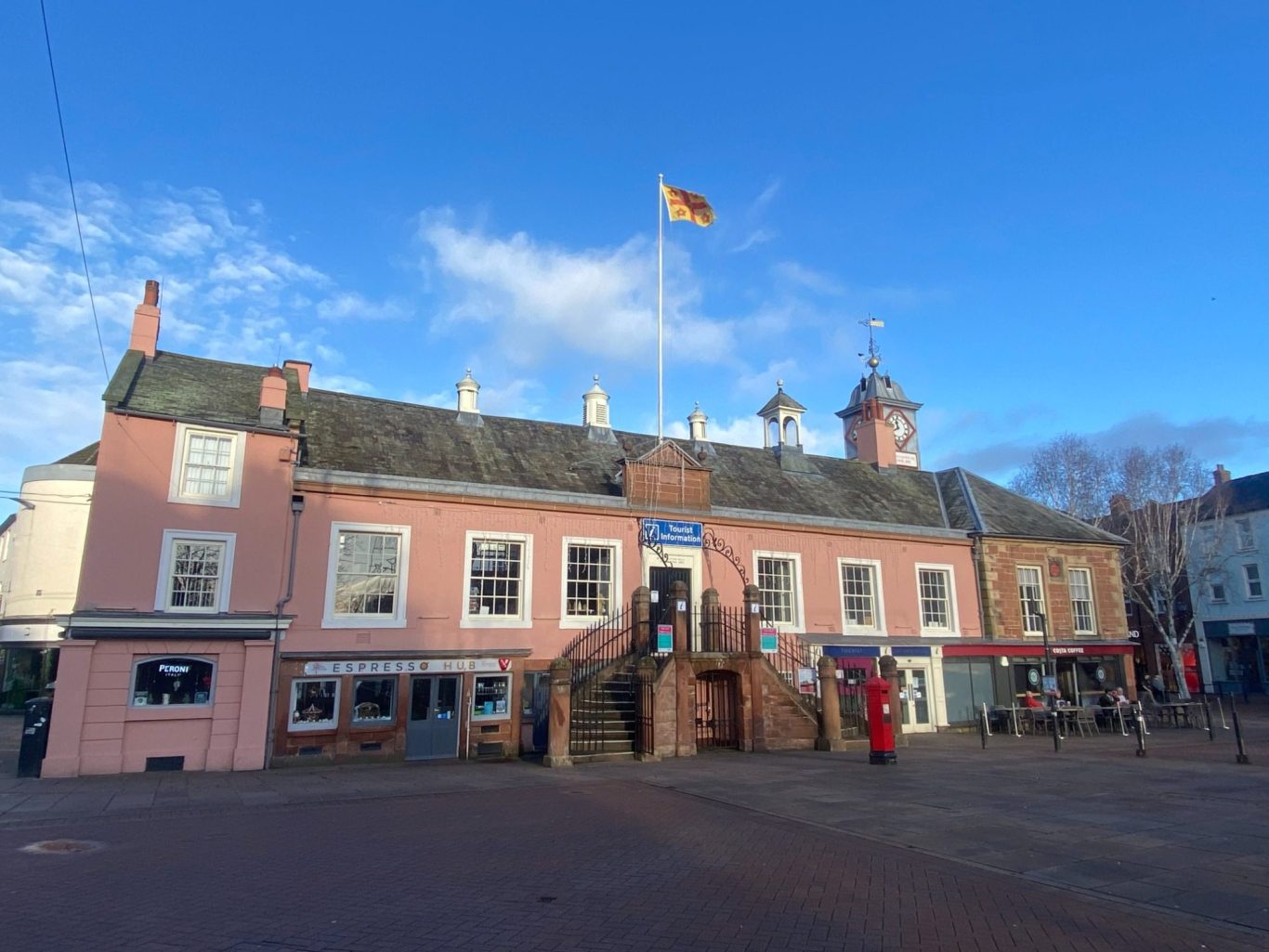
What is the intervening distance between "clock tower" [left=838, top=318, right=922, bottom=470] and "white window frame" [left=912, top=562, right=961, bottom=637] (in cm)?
597

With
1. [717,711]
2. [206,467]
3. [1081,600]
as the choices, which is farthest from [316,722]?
[1081,600]

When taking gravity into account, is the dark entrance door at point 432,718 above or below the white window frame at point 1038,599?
below

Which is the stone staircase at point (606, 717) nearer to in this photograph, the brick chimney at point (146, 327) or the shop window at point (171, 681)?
the shop window at point (171, 681)

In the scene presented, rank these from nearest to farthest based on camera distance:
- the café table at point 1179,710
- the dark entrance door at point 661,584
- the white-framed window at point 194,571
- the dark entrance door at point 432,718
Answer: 1. the white-framed window at point 194,571
2. the dark entrance door at point 432,718
3. the dark entrance door at point 661,584
4. the café table at point 1179,710

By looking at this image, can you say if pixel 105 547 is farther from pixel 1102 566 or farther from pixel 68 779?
pixel 1102 566

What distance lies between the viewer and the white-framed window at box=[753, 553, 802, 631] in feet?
76.0

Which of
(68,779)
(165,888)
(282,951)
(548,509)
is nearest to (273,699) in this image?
(68,779)

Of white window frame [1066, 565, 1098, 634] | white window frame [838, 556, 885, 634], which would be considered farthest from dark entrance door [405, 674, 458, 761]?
white window frame [1066, 565, 1098, 634]

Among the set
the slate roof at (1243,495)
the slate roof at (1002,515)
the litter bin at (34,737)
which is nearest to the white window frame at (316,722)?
the litter bin at (34,737)

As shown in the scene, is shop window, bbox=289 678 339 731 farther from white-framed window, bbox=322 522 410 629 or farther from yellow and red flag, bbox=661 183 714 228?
yellow and red flag, bbox=661 183 714 228

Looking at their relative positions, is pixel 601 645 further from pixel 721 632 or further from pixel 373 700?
pixel 373 700

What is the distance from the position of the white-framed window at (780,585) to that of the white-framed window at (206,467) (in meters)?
13.6

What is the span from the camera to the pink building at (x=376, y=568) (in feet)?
53.9

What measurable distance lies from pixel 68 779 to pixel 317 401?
10663 mm
